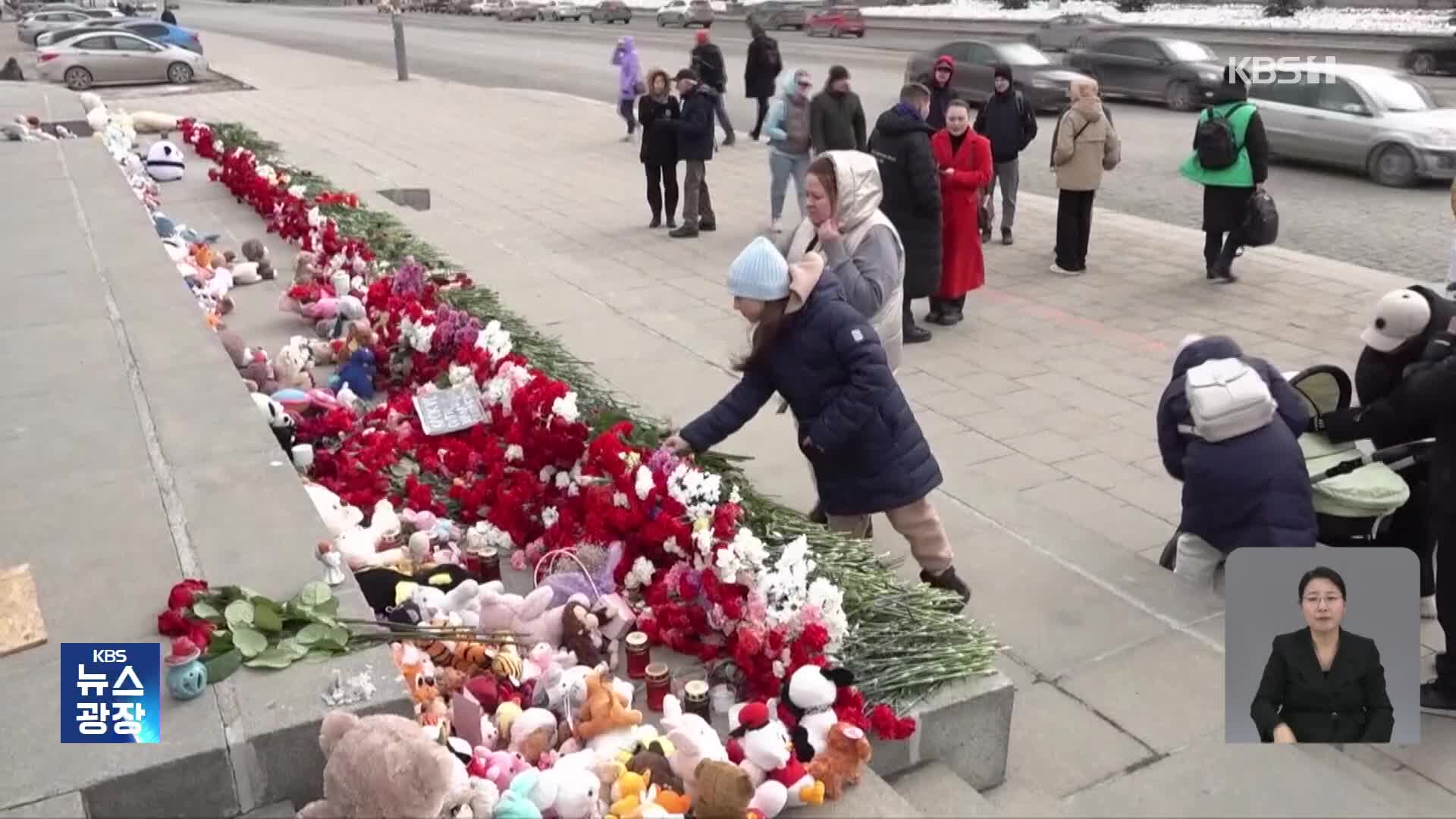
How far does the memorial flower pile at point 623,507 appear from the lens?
3740 millimetres

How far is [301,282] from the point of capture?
27.8 ft

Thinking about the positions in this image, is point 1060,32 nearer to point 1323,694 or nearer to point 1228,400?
point 1228,400

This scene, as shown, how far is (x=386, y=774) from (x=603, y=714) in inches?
30.2

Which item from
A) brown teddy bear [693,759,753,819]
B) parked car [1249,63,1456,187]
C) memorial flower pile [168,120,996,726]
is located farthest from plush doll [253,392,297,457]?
parked car [1249,63,1456,187]

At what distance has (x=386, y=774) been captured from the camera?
284 cm

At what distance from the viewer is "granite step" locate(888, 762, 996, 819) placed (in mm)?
3449

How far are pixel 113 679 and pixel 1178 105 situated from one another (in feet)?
66.0

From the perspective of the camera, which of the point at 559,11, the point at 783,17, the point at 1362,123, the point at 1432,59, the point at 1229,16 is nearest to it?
the point at 1362,123

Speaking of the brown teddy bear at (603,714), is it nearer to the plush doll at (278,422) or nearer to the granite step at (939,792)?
the granite step at (939,792)

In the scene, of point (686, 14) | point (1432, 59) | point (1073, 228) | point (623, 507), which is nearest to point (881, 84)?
point (1432, 59)

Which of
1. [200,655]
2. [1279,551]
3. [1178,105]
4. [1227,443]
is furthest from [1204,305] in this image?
[1178,105]

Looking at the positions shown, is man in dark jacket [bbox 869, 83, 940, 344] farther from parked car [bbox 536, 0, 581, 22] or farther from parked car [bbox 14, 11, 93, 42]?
parked car [bbox 536, 0, 581, 22]

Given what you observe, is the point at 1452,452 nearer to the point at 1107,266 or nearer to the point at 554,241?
the point at 1107,266

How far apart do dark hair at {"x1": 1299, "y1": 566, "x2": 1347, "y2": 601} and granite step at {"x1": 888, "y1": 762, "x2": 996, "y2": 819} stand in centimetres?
104
